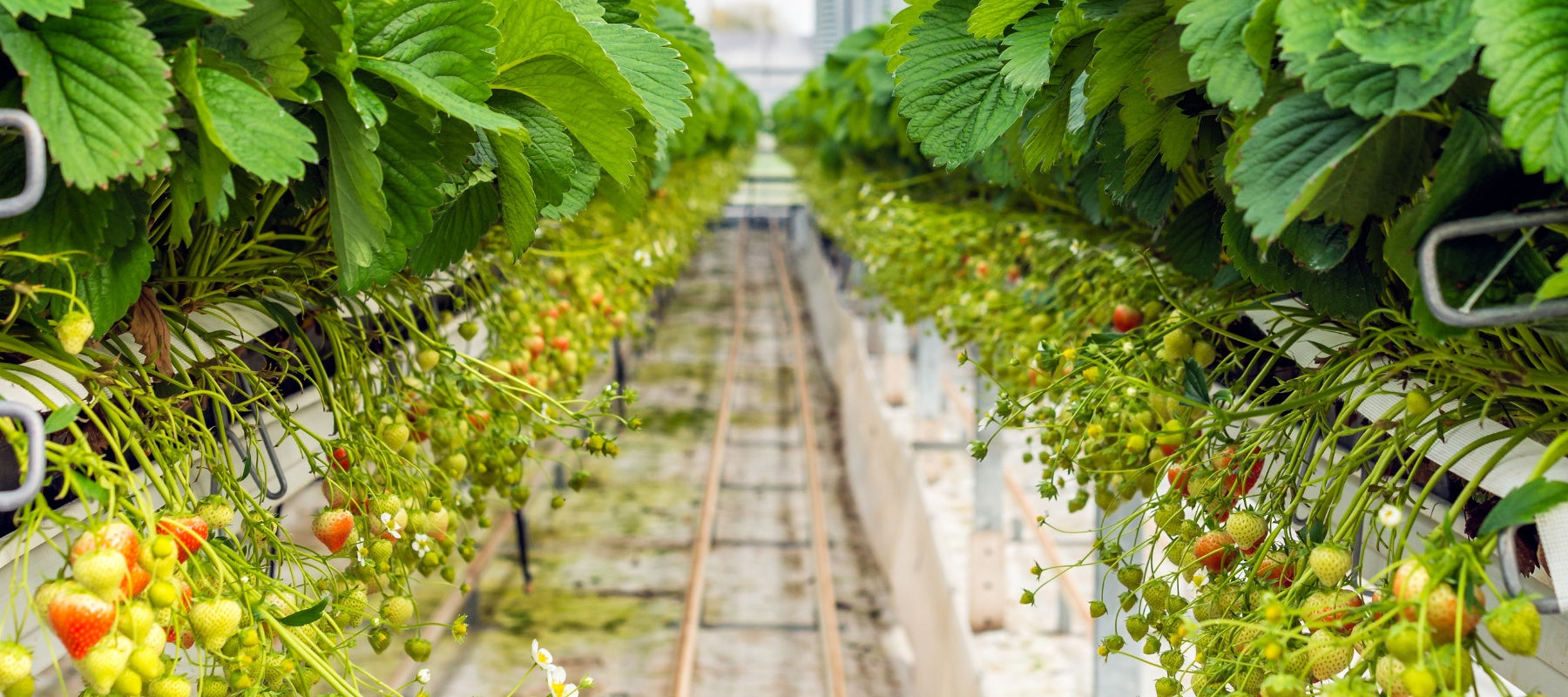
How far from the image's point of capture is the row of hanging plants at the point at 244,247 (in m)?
0.87

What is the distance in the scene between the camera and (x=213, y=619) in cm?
100

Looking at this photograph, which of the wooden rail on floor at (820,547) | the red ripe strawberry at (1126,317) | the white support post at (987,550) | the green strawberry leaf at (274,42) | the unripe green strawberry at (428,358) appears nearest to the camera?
the green strawberry leaf at (274,42)

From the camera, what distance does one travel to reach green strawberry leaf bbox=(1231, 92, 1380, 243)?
863mm

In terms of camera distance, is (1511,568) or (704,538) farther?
(704,538)

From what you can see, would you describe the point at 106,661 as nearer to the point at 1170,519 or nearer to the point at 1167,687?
the point at 1167,687

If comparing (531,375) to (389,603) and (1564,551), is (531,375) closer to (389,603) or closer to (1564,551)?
(389,603)

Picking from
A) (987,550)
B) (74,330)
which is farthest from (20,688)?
(987,550)

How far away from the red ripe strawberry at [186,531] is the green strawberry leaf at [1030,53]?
2.96 feet

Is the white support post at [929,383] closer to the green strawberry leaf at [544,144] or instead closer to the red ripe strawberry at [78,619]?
the green strawberry leaf at [544,144]

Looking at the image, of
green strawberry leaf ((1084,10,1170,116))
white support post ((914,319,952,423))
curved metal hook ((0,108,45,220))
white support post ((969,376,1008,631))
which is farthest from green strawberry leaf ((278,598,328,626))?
white support post ((914,319,952,423))

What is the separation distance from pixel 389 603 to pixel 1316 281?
3.64 feet

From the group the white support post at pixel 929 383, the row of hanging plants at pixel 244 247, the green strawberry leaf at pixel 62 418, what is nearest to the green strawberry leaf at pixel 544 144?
the row of hanging plants at pixel 244 247

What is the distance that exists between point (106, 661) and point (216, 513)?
0.32 m

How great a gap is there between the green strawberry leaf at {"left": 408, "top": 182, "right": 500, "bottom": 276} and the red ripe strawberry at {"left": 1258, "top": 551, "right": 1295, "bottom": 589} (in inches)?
37.5
